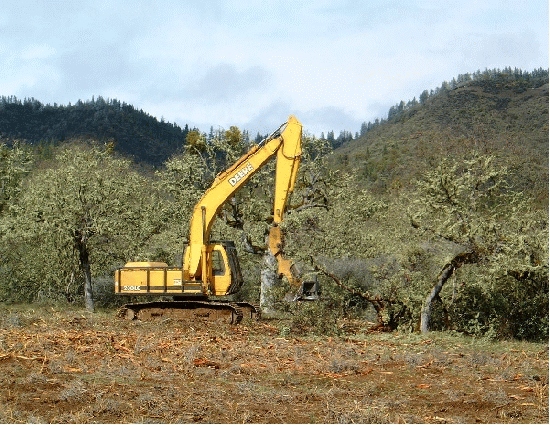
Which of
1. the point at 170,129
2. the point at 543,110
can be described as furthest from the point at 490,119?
the point at 170,129

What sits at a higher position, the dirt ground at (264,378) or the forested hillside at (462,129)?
the forested hillside at (462,129)

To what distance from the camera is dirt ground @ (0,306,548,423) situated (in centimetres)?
885

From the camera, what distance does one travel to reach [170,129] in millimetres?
180750

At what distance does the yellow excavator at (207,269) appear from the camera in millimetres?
20547

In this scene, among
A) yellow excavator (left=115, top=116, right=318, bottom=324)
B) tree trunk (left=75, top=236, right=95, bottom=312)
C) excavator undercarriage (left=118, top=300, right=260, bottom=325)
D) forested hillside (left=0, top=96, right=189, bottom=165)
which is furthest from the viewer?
forested hillside (left=0, top=96, right=189, bottom=165)

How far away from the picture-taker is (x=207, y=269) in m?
20.9

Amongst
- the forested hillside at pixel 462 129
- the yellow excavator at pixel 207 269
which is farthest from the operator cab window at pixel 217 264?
the forested hillside at pixel 462 129

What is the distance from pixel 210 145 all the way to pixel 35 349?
16332 millimetres

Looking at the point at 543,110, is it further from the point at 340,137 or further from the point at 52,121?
the point at 52,121

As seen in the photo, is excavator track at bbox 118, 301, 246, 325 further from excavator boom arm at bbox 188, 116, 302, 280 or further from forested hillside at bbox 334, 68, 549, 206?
forested hillside at bbox 334, 68, 549, 206

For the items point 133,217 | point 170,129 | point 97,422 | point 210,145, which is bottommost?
point 97,422

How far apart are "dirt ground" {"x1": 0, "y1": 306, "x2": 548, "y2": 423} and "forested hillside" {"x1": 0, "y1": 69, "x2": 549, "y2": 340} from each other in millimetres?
1709

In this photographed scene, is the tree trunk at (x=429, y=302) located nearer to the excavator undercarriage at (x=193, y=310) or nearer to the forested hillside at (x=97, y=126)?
the excavator undercarriage at (x=193, y=310)

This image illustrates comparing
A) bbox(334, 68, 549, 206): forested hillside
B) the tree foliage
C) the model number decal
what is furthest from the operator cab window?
bbox(334, 68, 549, 206): forested hillside
